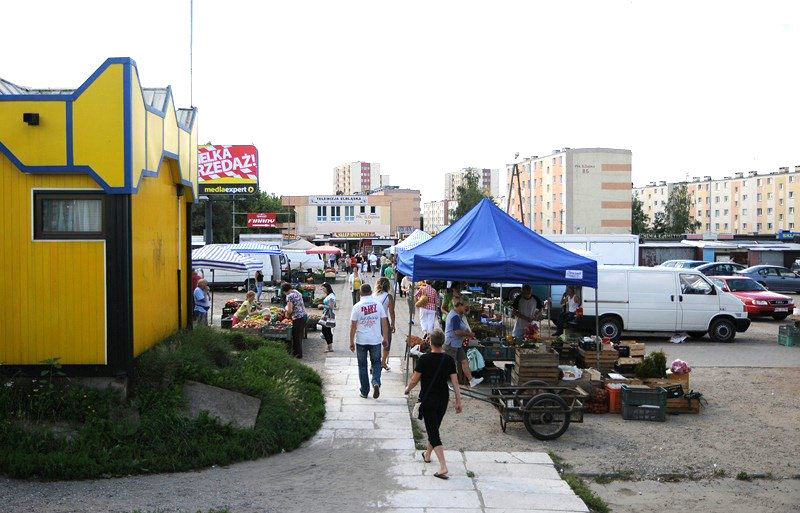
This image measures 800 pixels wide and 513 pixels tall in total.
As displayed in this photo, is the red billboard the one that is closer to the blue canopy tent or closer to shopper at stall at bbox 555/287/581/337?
shopper at stall at bbox 555/287/581/337

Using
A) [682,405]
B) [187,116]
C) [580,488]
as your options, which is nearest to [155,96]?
[187,116]

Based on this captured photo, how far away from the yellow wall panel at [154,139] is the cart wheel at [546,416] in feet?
19.7

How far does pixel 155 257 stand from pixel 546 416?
19.5ft

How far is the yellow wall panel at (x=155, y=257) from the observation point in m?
9.50

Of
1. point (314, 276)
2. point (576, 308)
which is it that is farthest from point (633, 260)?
point (314, 276)

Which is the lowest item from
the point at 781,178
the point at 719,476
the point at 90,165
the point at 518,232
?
the point at 719,476

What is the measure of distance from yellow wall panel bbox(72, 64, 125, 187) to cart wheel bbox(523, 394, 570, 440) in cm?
588

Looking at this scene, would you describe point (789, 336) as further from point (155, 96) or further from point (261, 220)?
point (261, 220)

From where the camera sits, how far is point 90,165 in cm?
878

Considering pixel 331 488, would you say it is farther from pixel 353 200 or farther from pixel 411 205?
pixel 411 205

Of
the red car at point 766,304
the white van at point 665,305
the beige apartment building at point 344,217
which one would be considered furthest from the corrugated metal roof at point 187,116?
the beige apartment building at point 344,217

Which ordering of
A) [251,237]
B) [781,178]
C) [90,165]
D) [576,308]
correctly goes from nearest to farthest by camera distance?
[90,165] < [576,308] < [251,237] < [781,178]

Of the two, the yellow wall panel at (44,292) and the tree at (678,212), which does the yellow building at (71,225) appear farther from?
the tree at (678,212)

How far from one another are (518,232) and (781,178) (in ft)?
327
